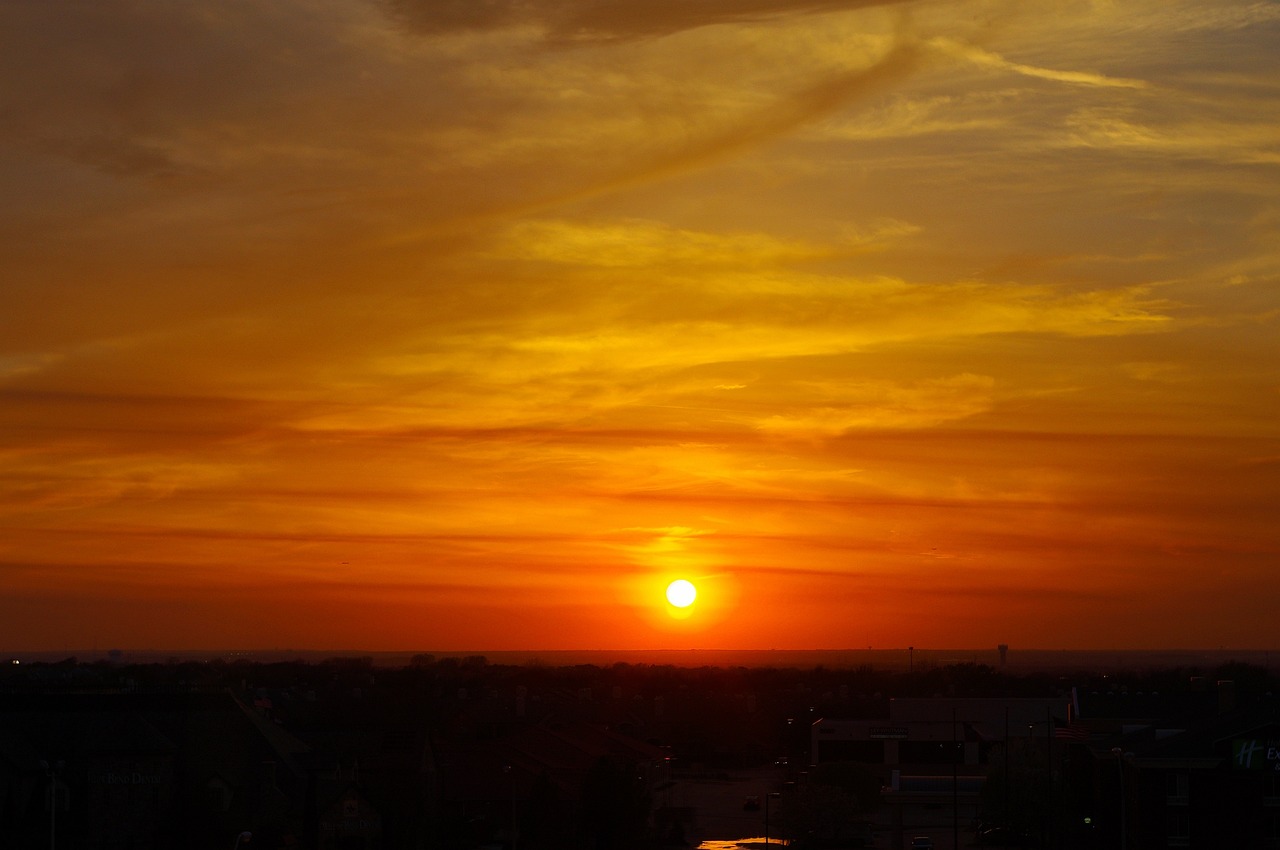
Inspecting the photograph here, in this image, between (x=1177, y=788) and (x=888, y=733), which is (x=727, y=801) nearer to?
(x=888, y=733)

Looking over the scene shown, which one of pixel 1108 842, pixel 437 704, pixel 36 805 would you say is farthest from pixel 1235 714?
pixel 437 704

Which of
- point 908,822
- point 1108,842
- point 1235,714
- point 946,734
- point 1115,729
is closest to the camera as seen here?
point 1235,714

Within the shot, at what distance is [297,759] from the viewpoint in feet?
239

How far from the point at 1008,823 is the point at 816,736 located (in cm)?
5585

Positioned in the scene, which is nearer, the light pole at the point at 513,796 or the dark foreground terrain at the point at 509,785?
the dark foreground terrain at the point at 509,785

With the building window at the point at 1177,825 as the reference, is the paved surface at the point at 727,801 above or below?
below

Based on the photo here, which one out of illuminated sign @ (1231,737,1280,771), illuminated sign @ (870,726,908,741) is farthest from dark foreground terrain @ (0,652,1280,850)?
illuminated sign @ (870,726,908,741)

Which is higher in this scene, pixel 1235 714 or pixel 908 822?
pixel 1235 714

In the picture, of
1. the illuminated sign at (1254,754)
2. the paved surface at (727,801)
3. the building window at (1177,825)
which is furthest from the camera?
the paved surface at (727,801)

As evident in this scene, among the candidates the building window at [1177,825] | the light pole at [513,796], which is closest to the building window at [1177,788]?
→ the building window at [1177,825]

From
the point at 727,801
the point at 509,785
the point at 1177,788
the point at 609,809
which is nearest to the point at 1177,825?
the point at 1177,788

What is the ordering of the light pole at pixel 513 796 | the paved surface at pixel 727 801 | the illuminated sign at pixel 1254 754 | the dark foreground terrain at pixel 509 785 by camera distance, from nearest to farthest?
the illuminated sign at pixel 1254 754, the dark foreground terrain at pixel 509 785, the light pole at pixel 513 796, the paved surface at pixel 727 801

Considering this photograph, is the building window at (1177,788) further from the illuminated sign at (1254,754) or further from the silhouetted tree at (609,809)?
the silhouetted tree at (609,809)

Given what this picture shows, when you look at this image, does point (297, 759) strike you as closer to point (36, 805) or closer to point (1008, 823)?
point (36, 805)
